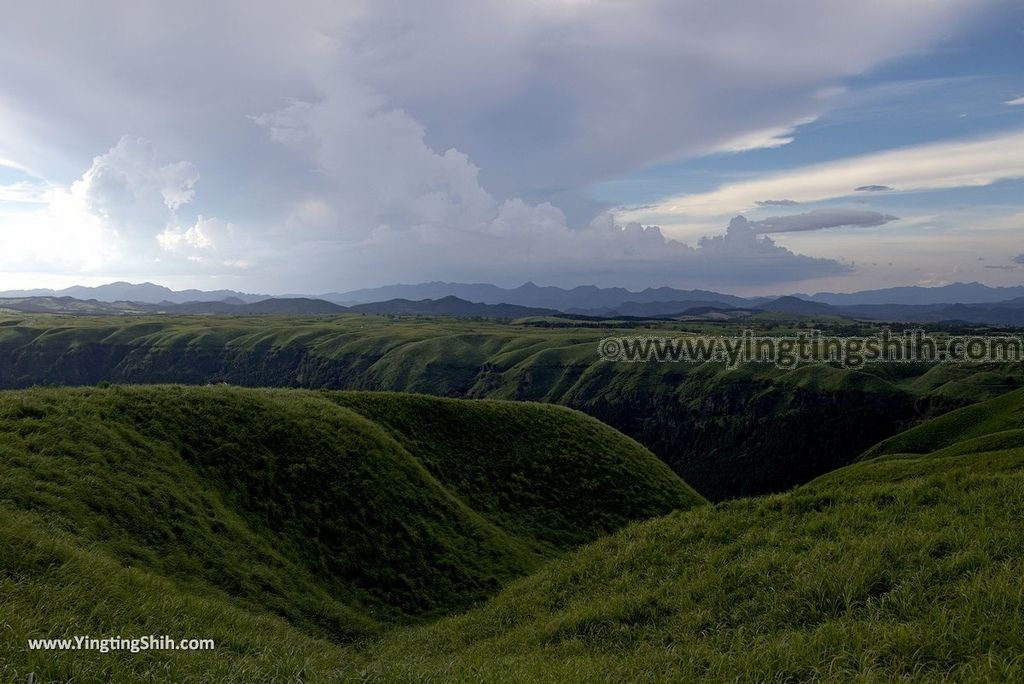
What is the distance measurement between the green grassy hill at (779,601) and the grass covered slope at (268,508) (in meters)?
5.58

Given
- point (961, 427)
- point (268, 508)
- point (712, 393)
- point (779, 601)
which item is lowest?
point (712, 393)

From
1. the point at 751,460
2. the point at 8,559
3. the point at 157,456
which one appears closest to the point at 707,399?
the point at 751,460

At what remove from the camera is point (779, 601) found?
1069 centimetres

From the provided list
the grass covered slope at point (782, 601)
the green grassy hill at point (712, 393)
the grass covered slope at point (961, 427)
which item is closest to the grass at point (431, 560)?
the grass covered slope at point (782, 601)

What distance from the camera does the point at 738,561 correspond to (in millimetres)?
13062

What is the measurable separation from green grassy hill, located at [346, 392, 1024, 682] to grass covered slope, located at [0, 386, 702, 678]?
18.3 feet

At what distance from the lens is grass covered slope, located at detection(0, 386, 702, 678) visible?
12609mm

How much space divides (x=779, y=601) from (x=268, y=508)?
77.3ft

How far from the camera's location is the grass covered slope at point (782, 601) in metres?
7.84

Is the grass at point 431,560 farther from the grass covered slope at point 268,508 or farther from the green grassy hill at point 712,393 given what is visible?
the green grassy hill at point 712,393

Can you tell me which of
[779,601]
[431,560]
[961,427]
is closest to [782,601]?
[779,601]

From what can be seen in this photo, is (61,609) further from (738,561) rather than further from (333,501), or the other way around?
(333,501)

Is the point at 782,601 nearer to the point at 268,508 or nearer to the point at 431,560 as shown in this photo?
the point at 431,560

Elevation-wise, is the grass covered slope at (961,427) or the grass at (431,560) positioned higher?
the grass at (431,560)
